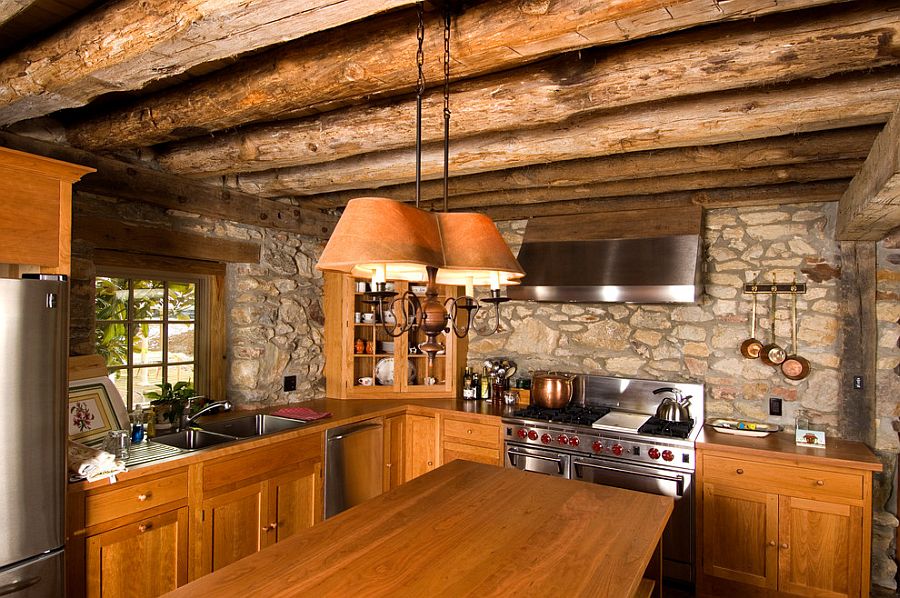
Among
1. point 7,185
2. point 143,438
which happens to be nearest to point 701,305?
point 143,438

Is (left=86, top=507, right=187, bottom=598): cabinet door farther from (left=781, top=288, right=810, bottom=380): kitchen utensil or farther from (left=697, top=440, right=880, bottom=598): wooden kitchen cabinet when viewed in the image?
(left=781, top=288, right=810, bottom=380): kitchen utensil

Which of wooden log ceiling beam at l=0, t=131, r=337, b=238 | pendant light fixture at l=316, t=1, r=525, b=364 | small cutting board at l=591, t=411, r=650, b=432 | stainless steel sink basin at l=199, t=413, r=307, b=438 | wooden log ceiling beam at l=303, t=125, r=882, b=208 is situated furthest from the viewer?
small cutting board at l=591, t=411, r=650, b=432

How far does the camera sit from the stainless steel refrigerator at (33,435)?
77.5 inches

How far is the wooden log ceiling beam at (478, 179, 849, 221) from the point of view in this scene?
137 inches

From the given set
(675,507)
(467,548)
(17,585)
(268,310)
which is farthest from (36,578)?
(675,507)

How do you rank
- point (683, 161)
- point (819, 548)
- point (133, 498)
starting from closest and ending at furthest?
point (133, 498), point (683, 161), point (819, 548)

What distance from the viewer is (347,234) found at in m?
1.44

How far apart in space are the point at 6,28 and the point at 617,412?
4089mm

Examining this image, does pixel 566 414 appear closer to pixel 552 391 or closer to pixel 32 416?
pixel 552 391

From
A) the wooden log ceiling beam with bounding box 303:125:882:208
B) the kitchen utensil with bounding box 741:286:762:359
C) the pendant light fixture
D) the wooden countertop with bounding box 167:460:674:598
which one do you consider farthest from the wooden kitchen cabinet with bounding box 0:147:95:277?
the kitchen utensil with bounding box 741:286:762:359

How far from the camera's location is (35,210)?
2.16 m

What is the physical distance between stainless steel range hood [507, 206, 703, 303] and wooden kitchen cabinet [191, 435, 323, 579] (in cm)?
192

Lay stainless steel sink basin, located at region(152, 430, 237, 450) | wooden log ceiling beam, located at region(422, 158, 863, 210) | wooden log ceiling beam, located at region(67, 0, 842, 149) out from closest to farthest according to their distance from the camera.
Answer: wooden log ceiling beam, located at region(67, 0, 842, 149) < wooden log ceiling beam, located at region(422, 158, 863, 210) < stainless steel sink basin, located at region(152, 430, 237, 450)

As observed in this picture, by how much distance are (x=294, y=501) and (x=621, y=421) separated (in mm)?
2277
